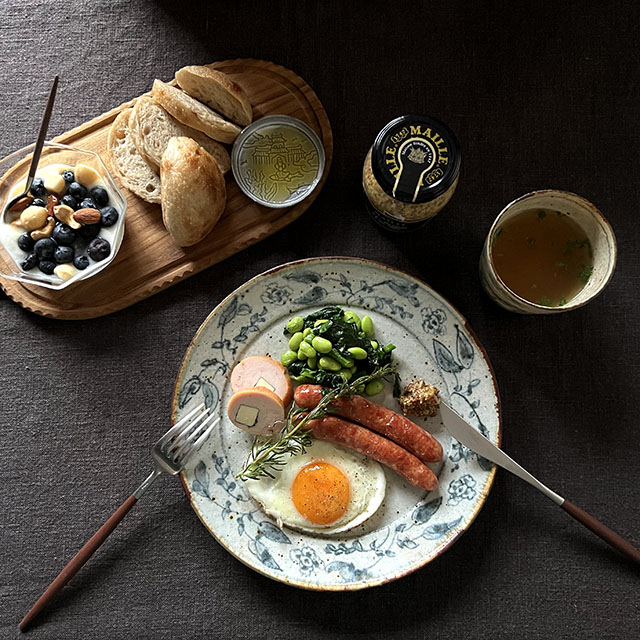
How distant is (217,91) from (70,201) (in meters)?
0.87

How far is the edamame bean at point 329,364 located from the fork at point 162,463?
1.91 ft

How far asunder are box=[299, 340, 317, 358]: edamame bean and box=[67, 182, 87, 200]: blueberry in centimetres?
128

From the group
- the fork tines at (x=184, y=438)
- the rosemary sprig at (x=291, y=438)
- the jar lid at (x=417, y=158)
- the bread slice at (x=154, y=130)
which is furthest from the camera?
the bread slice at (x=154, y=130)

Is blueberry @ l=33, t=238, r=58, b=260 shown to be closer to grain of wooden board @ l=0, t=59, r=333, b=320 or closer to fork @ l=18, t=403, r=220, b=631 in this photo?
grain of wooden board @ l=0, t=59, r=333, b=320

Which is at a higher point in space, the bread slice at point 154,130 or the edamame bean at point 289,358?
the bread slice at point 154,130

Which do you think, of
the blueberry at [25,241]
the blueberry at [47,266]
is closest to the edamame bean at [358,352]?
the blueberry at [47,266]

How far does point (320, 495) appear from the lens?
2.75 metres

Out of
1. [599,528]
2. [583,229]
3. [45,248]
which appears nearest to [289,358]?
[45,248]

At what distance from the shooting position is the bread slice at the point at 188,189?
276 cm

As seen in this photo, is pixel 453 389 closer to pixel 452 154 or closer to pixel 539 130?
pixel 452 154

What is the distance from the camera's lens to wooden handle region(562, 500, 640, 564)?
9.23 ft

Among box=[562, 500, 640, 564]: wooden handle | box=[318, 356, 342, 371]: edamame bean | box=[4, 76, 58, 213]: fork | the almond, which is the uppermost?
box=[4, 76, 58, 213]: fork

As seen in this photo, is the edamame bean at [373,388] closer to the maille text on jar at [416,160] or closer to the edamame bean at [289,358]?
the edamame bean at [289,358]

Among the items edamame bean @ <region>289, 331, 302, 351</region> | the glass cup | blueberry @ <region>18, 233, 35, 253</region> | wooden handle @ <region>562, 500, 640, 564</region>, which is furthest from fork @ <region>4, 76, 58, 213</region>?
wooden handle @ <region>562, 500, 640, 564</region>
